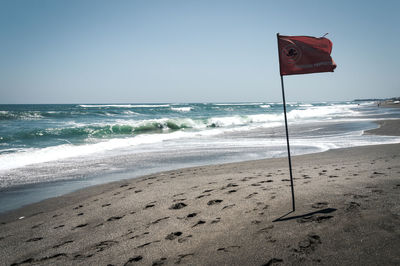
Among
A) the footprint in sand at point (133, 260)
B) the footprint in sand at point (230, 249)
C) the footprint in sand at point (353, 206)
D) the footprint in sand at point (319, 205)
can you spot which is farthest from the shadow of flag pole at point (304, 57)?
the footprint in sand at point (133, 260)

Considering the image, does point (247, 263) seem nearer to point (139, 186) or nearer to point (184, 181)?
point (184, 181)

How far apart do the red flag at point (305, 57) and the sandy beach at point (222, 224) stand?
220cm

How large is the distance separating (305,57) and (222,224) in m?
2.97

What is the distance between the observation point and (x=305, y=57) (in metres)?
3.96

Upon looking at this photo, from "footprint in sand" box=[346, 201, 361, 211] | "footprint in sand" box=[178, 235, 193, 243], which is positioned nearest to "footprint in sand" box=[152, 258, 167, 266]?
"footprint in sand" box=[178, 235, 193, 243]

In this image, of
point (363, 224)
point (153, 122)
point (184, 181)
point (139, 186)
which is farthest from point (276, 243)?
point (153, 122)

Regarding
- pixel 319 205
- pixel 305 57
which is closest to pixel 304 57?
pixel 305 57

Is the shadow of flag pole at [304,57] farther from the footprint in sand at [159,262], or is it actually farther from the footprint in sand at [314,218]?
the footprint in sand at [159,262]

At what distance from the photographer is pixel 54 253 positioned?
365cm

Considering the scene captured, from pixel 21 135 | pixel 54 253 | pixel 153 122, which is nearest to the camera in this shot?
pixel 54 253

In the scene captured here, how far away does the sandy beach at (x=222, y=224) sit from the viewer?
2805mm

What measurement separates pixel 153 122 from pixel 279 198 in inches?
1015

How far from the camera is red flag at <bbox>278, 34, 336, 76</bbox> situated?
395cm

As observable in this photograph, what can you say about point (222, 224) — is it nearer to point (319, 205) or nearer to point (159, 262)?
point (159, 262)
